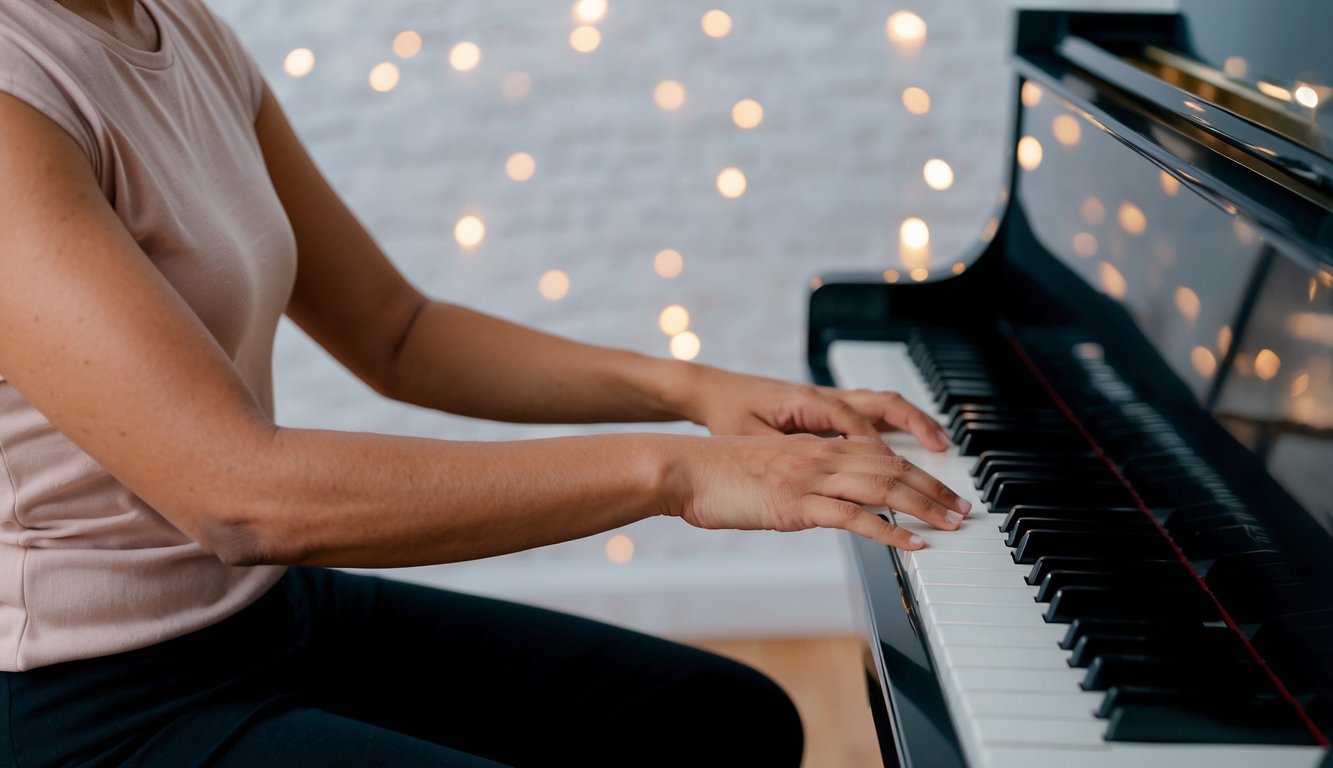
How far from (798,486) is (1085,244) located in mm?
587

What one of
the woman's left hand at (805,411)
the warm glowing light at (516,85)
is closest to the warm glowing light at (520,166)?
the warm glowing light at (516,85)

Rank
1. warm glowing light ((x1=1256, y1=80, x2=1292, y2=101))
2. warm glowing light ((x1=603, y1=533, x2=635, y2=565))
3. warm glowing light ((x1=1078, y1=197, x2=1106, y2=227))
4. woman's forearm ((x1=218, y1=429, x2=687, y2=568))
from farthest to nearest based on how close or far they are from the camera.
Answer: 1. warm glowing light ((x1=603, y1=533, x2=635, y2=565))
2. warm glowing light ((x1=1078, y1=197, x2=1106, y2=227))
3. warm glowing light ((x1=1256, y1=80, x2=1292, y2=101))
4. woman's forearm ((x1=218, y1=429, x2=687, y2=568))

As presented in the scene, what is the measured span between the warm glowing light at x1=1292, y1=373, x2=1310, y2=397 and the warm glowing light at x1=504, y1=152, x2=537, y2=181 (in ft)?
5.40

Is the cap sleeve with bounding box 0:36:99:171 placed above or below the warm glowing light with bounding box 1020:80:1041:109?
above

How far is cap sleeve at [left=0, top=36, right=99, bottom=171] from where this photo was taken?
33.7 inches

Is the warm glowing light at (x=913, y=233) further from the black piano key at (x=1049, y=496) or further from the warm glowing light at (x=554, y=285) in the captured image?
the black piano key at (x=1049, y=496)

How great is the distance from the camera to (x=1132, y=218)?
121cm

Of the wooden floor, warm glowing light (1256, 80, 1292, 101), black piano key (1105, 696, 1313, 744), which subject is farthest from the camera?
the wooden floor

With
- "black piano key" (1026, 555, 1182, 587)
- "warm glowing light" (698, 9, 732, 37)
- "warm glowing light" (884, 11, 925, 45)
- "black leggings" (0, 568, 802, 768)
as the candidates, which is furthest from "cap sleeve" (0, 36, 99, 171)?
"warm glowing light" (884, 11, 925, 45)

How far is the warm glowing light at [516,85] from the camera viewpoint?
2273 mm

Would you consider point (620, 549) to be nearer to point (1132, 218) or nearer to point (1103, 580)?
point (1132, 218)

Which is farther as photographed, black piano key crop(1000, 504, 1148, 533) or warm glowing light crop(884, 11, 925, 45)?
warm glowing light crop(884, 11, 925, 45)

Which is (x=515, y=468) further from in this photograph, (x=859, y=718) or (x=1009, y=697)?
(x=859, y=718)

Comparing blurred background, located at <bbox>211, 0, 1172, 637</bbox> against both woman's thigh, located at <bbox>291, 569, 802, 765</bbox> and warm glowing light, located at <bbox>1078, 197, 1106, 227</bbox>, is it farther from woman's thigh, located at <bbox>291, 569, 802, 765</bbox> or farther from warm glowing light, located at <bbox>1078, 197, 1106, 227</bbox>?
woman's thigh, located at <bbox>291, 569, 802, 765</bbox>
